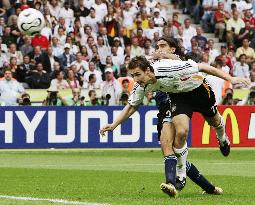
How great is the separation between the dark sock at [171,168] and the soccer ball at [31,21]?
46.5 ft

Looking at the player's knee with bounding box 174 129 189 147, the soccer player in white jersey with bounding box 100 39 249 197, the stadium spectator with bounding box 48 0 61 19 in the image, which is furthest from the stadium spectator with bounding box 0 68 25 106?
the player's knee with bounding box 174 129 189 147

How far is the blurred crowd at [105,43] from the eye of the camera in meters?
27.8

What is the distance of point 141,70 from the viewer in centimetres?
1180

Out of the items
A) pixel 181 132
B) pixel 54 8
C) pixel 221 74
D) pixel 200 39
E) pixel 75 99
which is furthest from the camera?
pixel 200 39

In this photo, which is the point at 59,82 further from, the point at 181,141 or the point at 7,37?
the point at 181,141

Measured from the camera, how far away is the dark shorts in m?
12.4

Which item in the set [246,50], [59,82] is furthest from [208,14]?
[59,82]

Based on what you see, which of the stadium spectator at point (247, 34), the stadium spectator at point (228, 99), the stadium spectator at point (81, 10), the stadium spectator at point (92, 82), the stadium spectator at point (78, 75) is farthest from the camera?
the stadium spectator at point (247, 34)

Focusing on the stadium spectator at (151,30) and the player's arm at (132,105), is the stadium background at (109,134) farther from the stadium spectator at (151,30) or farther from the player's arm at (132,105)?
the player's arm at (132,105)

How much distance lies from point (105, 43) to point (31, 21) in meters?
5.38

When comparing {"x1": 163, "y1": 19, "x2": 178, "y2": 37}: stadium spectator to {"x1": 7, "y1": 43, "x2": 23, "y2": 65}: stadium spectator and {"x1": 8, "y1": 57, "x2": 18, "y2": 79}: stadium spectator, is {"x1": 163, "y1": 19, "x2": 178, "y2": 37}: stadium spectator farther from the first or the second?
{"x1": 8, "y1": 57, "x2": 18, "y2": 79}: stadium spectator

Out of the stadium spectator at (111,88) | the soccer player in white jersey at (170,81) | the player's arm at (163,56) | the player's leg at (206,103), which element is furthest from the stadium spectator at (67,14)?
the player's arm at (163,56)

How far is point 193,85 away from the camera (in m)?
12.3

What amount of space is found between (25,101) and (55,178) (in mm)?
10111
